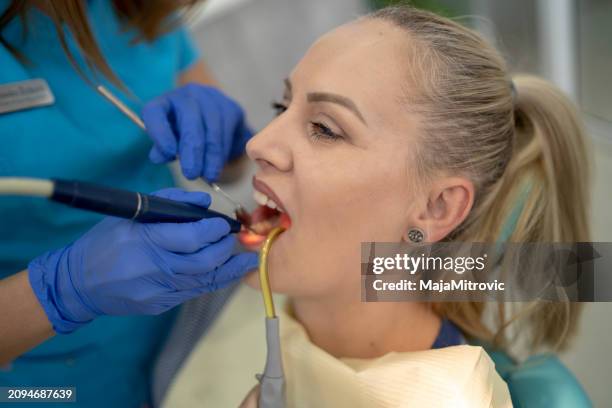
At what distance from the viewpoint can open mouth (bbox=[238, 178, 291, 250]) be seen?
0.96 m

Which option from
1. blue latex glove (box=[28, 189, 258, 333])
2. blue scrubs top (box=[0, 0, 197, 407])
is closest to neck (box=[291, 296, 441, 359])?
blue latex glove (box=[28, 189, 258, 333])

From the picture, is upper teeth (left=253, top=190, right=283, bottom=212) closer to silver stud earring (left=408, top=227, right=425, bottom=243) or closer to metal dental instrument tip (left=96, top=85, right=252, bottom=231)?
metal dental instrument tip (left=96, top=85, right=252, bottom=231)

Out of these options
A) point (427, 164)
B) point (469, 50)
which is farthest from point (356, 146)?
point (469, 50)

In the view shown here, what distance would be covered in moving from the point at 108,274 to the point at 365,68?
50 centimetres

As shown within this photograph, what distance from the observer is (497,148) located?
0.99 metres

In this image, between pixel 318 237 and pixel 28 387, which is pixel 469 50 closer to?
pixel 318 237

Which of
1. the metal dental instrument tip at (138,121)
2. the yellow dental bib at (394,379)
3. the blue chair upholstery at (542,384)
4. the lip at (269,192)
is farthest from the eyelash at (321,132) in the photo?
the blue chair upholstery at (542,384)

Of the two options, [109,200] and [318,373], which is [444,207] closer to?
[318,373]

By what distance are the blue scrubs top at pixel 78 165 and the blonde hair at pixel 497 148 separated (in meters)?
0.54

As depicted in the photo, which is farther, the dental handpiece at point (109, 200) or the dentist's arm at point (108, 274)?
the dentist's arm at point (108, 274)

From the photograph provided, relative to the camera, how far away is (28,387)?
1.02 metres

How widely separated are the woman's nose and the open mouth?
4cm

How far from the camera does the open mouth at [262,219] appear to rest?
960 millimetres

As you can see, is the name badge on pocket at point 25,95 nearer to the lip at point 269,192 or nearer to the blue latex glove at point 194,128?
the blue latex glove at point 194,128
